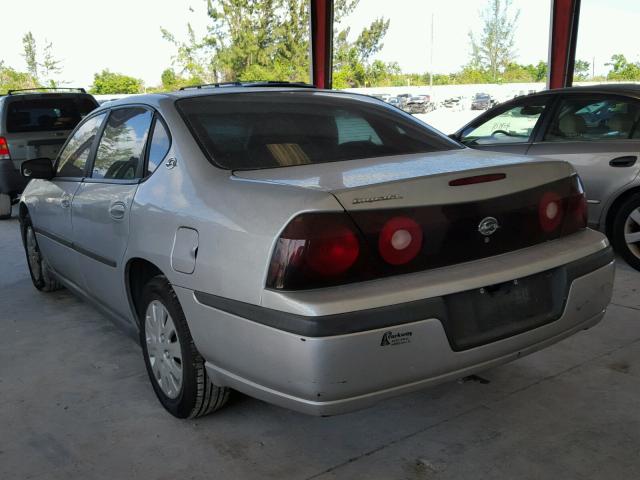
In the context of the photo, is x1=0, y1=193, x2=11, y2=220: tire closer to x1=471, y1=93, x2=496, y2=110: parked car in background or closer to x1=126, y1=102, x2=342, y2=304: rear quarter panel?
x1=126, y1=102, x2=342, y2=304: rear quarter panel

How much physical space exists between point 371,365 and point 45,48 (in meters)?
41.8

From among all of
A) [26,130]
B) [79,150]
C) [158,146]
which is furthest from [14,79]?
[158,146]

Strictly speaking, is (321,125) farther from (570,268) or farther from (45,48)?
(45,48)

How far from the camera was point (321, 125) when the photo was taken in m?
3.11

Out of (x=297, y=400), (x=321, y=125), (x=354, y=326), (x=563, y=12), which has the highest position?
(x=563, y=12)

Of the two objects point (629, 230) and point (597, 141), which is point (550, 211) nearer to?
point (629, 230)

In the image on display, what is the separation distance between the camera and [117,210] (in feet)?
10.2

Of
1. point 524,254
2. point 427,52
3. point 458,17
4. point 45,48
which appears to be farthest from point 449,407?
point 45,48

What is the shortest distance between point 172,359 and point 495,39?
46.5 ft

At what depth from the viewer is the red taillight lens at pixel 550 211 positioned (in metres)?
2.56

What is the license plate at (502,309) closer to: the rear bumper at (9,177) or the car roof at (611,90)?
the car roof at (611,90)

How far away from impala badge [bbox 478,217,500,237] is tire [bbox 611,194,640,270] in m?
3.20

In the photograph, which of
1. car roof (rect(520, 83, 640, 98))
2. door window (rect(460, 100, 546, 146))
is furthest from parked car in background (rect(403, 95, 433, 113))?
car roof (rect(520, 83, 640, 98))

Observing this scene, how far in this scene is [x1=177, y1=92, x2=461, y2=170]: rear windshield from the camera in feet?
9.21
